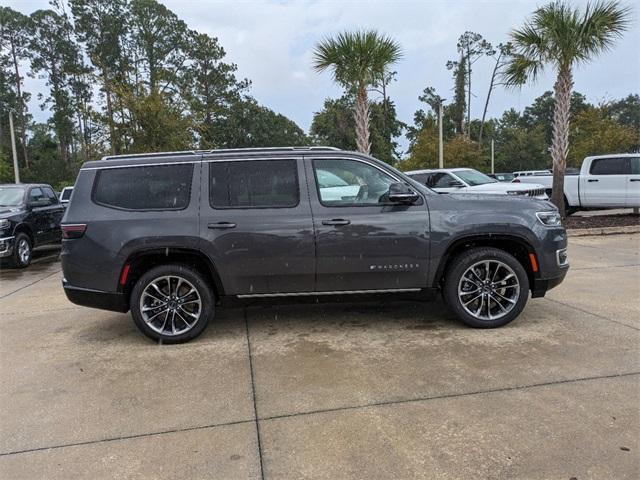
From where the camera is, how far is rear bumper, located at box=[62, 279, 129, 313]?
4.73 meters

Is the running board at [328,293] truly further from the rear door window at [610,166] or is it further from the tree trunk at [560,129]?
the rear door window at [610,166]

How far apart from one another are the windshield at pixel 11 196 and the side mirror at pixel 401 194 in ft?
30.3

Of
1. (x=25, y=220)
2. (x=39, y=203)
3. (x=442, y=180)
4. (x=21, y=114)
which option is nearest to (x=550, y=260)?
(x=442, y=180)

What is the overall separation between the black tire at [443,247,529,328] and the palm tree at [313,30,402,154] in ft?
32.1

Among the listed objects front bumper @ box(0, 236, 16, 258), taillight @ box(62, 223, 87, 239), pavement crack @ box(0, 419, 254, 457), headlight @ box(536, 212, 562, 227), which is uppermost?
taillight @ box(62, 223, 87, 239)

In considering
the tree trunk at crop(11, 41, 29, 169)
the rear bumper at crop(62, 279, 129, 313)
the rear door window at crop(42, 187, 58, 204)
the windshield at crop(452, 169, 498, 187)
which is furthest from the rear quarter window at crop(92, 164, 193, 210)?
the tree trunk at crop(11, 41, 29, 169)

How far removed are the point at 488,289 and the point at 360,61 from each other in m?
10.2

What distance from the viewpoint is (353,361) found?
167 inches

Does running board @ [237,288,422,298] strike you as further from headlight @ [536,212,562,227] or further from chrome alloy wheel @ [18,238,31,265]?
chrome alloy wheel @ [18,238,31,265]

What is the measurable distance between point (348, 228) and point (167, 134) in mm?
16880

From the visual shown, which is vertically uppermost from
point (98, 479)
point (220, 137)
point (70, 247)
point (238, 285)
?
point (220, 137)

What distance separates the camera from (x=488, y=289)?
495cm

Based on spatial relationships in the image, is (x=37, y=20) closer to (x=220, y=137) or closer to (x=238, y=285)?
(x=220, y=137)

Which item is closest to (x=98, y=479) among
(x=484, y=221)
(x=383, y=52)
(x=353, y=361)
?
(x=353, y=361)
